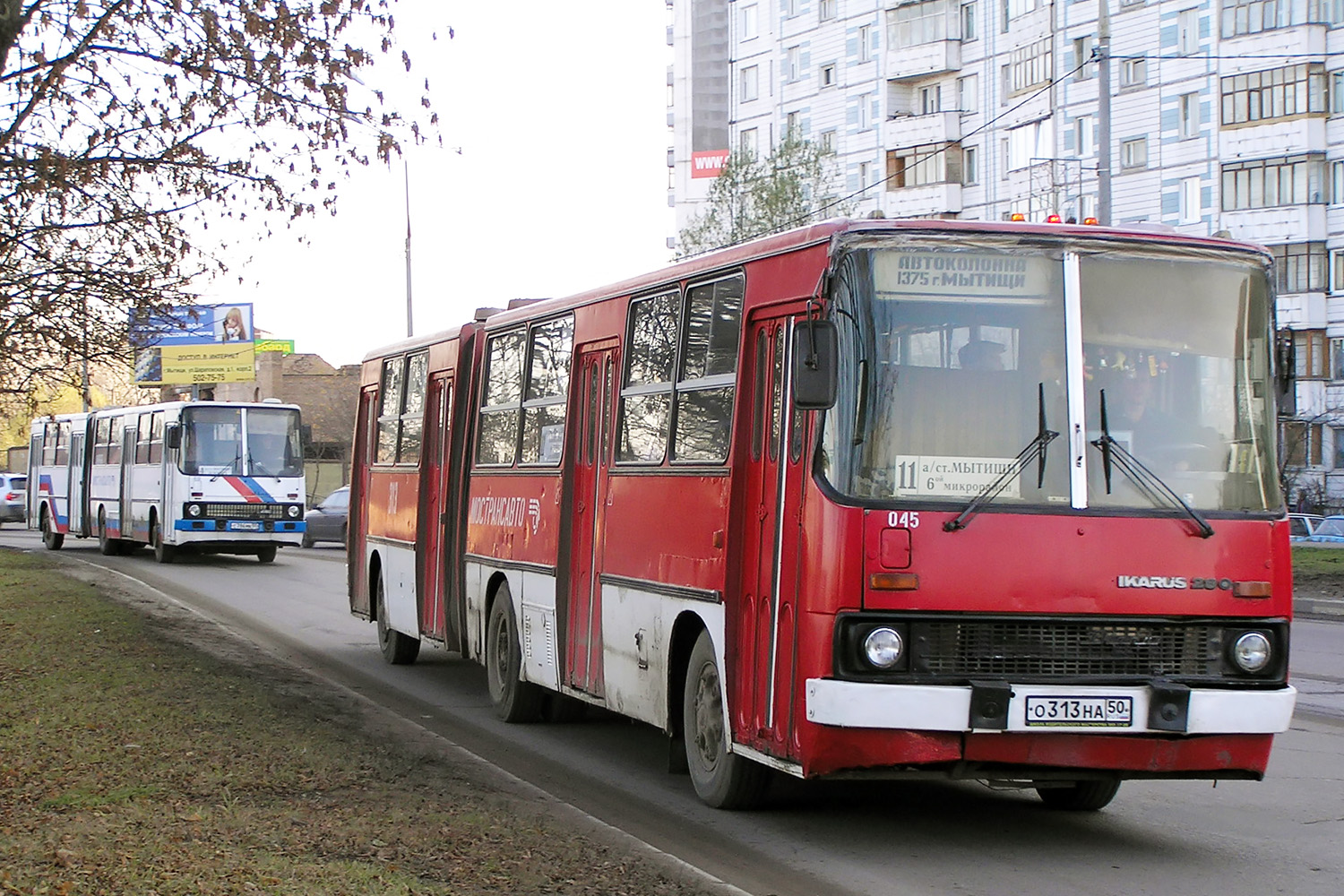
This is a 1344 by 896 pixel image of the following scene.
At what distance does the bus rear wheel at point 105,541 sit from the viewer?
37969 mm

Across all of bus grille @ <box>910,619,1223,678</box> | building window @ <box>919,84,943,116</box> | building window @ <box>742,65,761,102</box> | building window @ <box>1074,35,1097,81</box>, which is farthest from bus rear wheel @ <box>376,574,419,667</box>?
building window @ <box>742,65,761,102</box>

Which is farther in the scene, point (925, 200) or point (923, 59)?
point (923, 59)

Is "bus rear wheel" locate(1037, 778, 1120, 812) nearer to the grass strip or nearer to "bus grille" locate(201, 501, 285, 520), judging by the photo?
the grass strip

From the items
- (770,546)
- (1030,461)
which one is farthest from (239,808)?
(1030,461)

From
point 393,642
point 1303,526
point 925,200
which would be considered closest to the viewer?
point 393,642

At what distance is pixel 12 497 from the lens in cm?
6131

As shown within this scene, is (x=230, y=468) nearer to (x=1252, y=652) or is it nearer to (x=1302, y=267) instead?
(x=1252, y=652)

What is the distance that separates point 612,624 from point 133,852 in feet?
13.4

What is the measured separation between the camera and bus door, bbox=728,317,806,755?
822cm

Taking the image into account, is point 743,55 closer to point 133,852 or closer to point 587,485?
point 587,485

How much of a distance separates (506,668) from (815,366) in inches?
232

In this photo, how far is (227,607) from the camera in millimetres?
23125

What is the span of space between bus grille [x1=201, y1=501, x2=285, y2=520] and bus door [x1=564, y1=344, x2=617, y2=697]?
873 inches

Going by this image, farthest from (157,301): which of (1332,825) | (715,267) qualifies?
(1332,825)
